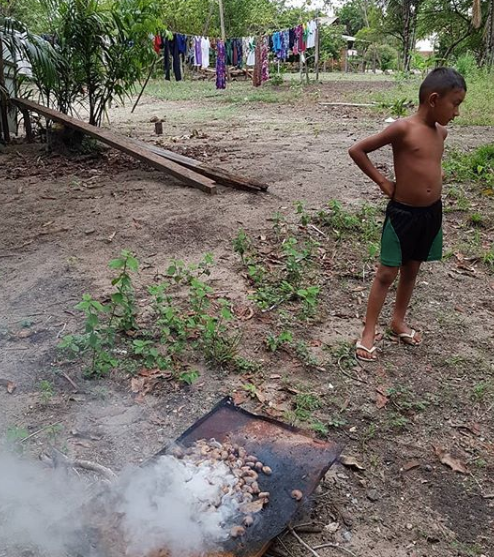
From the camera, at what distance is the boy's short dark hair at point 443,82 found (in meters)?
2.54

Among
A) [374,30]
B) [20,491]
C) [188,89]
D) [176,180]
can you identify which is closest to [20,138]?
[176,180]

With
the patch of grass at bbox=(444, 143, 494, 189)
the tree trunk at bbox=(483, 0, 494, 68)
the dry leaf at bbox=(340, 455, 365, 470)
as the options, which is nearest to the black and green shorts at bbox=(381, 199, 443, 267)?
the dry leaf at bbox=(340, 455, 365, 470)

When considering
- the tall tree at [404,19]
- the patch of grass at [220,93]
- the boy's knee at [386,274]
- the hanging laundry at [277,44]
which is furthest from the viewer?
the tall tree at [404,19]

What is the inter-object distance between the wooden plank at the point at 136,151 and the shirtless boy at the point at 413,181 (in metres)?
2.78

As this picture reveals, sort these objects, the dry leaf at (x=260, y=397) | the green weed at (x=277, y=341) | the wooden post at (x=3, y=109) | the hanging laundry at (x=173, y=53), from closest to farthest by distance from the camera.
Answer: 1. the dry leaf at (x=260, y=397)
2. the green weed at (x=277, y=341)
3. the wooden post at (x=3, y=109)
4. the hanging laundry at (x=173, y=53)

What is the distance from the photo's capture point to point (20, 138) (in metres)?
8.04

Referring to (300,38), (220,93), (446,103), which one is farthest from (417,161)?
(300,38)

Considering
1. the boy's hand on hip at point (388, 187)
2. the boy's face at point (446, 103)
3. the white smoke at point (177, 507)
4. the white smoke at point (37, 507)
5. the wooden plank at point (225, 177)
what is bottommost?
the white smoke at point (37, 507)

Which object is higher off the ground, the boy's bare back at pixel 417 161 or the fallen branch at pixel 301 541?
the boy's bare back at pixel 417 161

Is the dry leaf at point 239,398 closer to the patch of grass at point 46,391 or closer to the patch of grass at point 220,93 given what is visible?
the patch of grass at point 46,391

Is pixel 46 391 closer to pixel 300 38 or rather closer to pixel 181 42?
pixel 181 42

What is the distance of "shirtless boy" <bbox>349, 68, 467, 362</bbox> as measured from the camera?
8.53 ft

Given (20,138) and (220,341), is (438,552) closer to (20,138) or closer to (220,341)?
(220,341)

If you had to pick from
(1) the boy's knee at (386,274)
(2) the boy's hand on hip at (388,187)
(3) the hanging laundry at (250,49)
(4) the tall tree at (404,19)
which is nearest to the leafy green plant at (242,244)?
(1) the boy's knee at (386,274)
